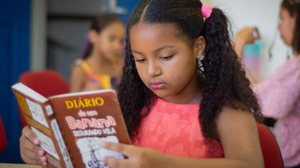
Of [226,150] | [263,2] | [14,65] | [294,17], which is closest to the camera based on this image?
[226,150]

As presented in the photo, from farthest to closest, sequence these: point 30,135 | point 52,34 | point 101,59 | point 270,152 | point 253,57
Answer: point 52,34
point 101,59
point 253,57
point 270,152
point 30,135

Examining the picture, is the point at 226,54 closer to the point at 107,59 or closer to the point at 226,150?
the point at 226,150

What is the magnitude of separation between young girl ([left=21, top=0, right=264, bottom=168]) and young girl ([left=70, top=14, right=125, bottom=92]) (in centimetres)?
143

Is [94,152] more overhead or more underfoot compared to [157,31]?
more underfoot

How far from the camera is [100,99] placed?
86 cm

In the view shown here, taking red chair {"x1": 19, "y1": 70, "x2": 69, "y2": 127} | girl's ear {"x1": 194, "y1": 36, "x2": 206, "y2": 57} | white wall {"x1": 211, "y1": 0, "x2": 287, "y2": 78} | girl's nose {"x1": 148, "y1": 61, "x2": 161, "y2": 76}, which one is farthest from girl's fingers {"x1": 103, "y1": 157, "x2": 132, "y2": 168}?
white wall {"x1": 211, "y1": 0, "x2": 287, "y2": 78}

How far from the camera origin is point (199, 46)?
3.61 feet

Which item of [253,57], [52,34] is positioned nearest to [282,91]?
[253,57]

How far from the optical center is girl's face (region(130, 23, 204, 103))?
39.4 inches

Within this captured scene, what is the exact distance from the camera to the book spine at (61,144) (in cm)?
92

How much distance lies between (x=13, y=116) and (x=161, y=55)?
2.87 metres

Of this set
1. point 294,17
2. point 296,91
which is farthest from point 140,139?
point 294,17

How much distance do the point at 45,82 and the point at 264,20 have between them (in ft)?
4.10

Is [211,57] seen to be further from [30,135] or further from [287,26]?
[287,26]
